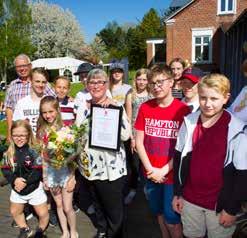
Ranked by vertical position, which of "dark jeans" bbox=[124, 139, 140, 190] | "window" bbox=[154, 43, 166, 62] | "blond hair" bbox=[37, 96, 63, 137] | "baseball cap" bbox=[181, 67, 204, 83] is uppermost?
"window" bbox=[154, 43, 166, 62]

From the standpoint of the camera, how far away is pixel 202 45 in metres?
29.5

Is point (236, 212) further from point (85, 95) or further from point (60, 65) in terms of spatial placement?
point (60, 65)

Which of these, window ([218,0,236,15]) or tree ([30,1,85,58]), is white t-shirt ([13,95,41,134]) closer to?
window ([218,0,236,15])

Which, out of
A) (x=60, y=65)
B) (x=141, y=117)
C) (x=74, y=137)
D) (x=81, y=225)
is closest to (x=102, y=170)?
(x=74, y=137)

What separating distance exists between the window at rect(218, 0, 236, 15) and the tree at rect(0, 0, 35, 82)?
66.9 ft

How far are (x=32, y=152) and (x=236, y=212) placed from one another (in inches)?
96.0

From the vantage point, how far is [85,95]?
5.12 m

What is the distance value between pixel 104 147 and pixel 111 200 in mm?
589

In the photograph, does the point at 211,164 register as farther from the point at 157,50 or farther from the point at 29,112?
the point at 157,50

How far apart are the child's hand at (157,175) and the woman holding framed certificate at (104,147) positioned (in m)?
0.43

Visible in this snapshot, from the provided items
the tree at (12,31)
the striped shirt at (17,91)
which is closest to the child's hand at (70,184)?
the striped shirt at (17,91)

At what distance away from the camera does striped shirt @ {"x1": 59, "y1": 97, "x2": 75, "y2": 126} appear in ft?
16.0

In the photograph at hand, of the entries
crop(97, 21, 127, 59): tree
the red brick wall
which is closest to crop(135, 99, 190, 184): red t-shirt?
the red brick wall

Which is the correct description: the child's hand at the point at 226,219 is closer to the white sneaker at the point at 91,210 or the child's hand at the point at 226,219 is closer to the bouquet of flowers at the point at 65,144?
the bouquet of flowers at the point at 65,144
